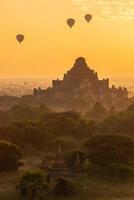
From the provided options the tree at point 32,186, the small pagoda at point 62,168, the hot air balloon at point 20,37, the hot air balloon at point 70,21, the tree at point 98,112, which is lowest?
the tree at point 32,186

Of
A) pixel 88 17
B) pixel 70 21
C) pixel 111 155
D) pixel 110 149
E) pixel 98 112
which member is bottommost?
pixel 111 155

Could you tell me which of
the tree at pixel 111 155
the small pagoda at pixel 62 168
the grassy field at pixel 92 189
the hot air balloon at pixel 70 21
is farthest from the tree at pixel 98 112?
the grassy field at pixel 92 189

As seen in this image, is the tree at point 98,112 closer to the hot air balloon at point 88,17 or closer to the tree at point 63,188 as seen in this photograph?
the hot air balloon at point 88,17

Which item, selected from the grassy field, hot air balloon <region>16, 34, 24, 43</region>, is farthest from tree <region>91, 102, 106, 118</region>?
the grassy field

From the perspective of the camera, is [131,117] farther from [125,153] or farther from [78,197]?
[78,197]

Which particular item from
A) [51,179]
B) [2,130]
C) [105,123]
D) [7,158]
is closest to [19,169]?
[7,158]

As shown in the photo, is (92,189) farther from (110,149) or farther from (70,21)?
(70,21)

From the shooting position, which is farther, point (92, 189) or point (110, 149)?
point (110, 149)

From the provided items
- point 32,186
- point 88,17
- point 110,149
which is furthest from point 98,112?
point 32,186
